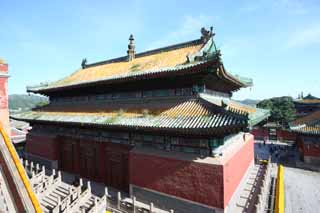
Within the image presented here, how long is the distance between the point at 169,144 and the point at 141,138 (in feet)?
5.53

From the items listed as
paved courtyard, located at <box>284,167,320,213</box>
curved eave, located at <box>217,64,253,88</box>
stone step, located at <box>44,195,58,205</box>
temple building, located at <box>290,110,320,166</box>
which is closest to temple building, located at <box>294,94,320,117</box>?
temple building, located at <box>290,110,320,166</box>

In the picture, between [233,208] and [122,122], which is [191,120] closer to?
[122,122]

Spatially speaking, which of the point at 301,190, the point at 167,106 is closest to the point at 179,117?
the point at 167,106

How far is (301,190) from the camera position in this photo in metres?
14.6

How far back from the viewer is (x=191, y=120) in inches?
306

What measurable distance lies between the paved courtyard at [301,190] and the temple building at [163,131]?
14.3ft

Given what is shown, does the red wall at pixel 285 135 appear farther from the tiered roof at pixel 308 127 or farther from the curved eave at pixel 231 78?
the curved eave at pixel 231 78

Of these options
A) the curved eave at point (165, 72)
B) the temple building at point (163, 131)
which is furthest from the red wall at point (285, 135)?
the curved eave at point (165, 72)

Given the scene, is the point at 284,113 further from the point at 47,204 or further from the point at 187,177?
the point at 47,204

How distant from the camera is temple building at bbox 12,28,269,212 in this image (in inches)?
309

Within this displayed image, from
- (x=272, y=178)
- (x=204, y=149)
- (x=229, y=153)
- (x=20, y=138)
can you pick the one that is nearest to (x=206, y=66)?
(x=204, y=149)

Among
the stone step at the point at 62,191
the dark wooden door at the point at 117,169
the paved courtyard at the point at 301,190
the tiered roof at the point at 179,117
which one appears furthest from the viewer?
the paved courtyard at the point at 301,190

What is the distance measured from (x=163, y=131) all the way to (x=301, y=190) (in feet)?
43.1

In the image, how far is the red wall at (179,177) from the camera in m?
7.81
